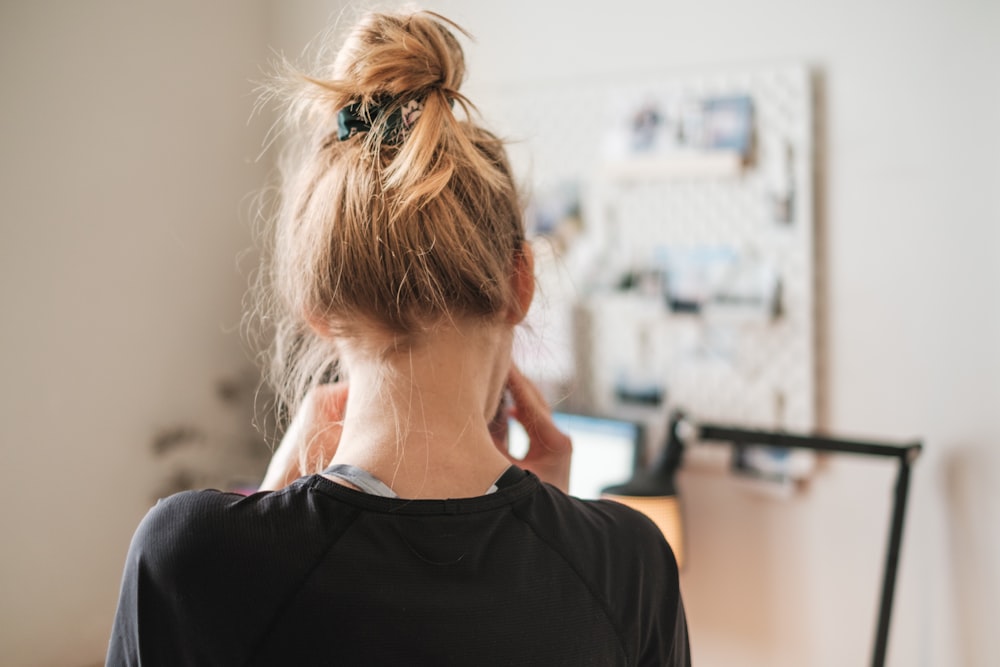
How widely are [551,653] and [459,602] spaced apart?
0.28 feet

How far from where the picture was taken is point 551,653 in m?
0.58

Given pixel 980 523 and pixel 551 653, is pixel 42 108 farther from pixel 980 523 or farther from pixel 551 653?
pixel 980 523

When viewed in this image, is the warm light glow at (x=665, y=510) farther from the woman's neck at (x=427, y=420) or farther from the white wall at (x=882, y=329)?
the woman's neck at (x=427, y=420)

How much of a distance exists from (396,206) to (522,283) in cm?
15

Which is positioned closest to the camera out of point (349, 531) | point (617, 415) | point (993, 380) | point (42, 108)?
point (349, 531)

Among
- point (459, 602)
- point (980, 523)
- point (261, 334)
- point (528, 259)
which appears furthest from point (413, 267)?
point (261, 334)

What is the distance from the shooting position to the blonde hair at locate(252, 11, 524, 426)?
63 cm

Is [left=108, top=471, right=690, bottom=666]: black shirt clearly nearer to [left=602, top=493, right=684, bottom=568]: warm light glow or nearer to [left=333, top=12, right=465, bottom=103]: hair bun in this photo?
[left=333, top=12, right=465, bottom=103]: hair bun

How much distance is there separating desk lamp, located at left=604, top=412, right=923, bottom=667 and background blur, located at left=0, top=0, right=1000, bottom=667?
0.16 metres

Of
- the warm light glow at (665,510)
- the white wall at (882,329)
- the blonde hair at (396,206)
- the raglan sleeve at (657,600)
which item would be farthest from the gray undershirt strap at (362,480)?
the warm light glow at (665,510)

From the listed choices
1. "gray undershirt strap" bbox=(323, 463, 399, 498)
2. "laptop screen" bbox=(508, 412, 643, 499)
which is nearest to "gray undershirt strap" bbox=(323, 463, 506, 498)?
"gray undershirt strap" bbox=(323, 463, 399, 498)

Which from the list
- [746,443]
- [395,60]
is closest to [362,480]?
[395,60]

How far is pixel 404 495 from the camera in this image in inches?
23.4

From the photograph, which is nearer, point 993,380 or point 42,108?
point 993,380
